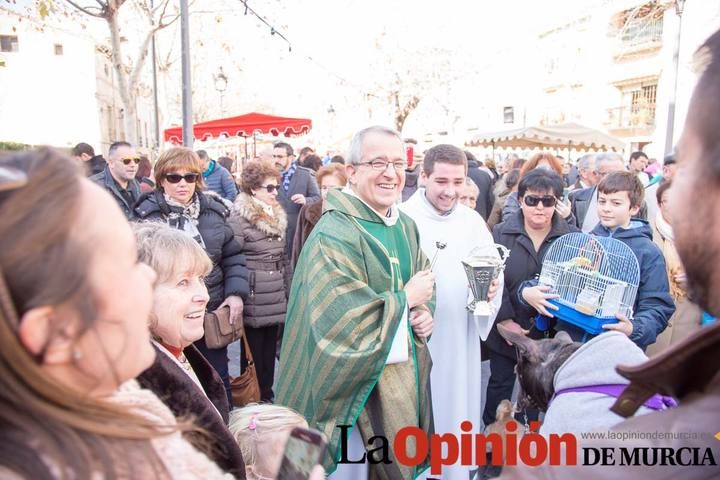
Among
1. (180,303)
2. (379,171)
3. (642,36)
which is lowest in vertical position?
(180,303)

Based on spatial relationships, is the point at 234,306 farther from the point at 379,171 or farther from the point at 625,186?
the point at 625,186

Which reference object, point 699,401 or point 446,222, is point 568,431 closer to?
point 699,401

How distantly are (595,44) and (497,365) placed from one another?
34871mm

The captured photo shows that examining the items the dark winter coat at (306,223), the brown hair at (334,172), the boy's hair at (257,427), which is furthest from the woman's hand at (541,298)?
the brown hair at (334,172)

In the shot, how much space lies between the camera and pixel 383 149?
10.3 ft

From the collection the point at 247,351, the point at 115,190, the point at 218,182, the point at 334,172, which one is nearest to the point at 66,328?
the point at 247,351

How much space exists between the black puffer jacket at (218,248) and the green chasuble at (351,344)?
1.25m

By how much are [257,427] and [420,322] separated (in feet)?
3.82

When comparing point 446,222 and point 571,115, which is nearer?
point 446,222

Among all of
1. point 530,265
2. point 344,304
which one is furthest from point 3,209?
point 530,265

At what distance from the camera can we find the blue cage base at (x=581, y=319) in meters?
→ 3.26

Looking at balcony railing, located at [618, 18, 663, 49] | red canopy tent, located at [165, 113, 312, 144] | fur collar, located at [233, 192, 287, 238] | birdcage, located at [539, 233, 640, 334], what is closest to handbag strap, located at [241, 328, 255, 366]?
fur collar, located at [233, 192, 287, 238]

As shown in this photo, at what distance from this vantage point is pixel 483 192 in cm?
832

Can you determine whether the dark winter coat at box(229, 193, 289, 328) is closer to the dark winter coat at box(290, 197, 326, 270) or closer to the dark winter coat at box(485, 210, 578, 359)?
the dark winter coat at box(290, 197, 326, 270)
